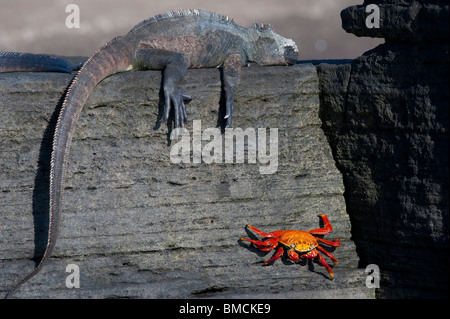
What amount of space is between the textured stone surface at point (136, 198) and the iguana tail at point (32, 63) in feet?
0.61

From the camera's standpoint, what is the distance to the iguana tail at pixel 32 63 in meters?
5.18

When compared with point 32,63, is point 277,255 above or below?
below

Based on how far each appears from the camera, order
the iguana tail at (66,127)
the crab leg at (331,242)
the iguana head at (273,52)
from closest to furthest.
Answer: the iguana tail at (66,127), the crab leg at (331,242), the iguana head at (273,52)

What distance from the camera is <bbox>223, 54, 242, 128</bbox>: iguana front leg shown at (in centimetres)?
487

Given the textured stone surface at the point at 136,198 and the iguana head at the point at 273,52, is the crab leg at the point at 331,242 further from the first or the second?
the iguana head at the point at 273,52

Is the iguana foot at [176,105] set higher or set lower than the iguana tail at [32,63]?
lower

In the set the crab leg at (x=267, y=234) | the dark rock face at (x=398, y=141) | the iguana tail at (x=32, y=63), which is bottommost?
the crab leg at (x=267, y=234)

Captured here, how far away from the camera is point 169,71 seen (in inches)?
193

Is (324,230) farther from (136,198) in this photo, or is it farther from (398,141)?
(136,198)

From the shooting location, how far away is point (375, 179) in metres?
4.94

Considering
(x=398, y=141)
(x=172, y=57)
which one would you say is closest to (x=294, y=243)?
(x=398, y=141)

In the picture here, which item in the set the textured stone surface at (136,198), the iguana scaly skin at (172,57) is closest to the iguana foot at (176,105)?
the iguana scaly skin at (172,57)

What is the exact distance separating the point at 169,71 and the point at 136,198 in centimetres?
104
